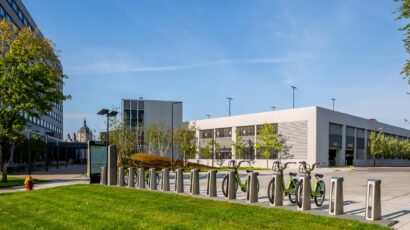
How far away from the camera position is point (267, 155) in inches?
2349

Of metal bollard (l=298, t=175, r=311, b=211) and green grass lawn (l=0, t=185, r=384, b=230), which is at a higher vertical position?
metal bollard (l=298, t=175, r=311, b=211)

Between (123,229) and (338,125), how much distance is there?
58.5m

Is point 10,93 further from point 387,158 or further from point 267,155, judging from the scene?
point 387,158

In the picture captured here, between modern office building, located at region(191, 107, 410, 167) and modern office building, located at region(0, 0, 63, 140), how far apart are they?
2992cm

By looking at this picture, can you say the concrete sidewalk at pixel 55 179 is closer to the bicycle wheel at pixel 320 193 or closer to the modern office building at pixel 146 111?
the bicycle wheel at pixel 320 193

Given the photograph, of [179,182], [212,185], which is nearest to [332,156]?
[179,182]

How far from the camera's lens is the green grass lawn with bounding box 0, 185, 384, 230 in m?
9.15

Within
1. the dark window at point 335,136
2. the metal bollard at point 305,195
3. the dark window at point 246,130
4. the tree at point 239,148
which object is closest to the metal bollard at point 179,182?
the metal bollard at point 305,195

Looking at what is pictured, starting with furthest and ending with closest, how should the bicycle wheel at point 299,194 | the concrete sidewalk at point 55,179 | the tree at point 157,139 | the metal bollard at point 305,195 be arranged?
the tree at point 157,139
the concrete sidewalk at point 55,179
the bicycle wheel at point 299,194
the metal bollard at point 305,195

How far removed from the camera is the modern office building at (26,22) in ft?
183

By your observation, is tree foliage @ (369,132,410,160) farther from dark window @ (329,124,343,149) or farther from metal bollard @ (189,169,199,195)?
metal bollard @ (189,169,199,195)

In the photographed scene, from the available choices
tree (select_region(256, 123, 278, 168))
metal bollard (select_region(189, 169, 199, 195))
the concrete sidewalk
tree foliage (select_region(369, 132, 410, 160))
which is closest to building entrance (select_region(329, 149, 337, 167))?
tree (select_region(256, 123, 278, 168))

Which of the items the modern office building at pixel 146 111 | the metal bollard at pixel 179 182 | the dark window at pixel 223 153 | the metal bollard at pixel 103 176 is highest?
the modern office building at pixel 146 111

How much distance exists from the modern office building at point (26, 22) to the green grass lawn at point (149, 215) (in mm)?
24282
